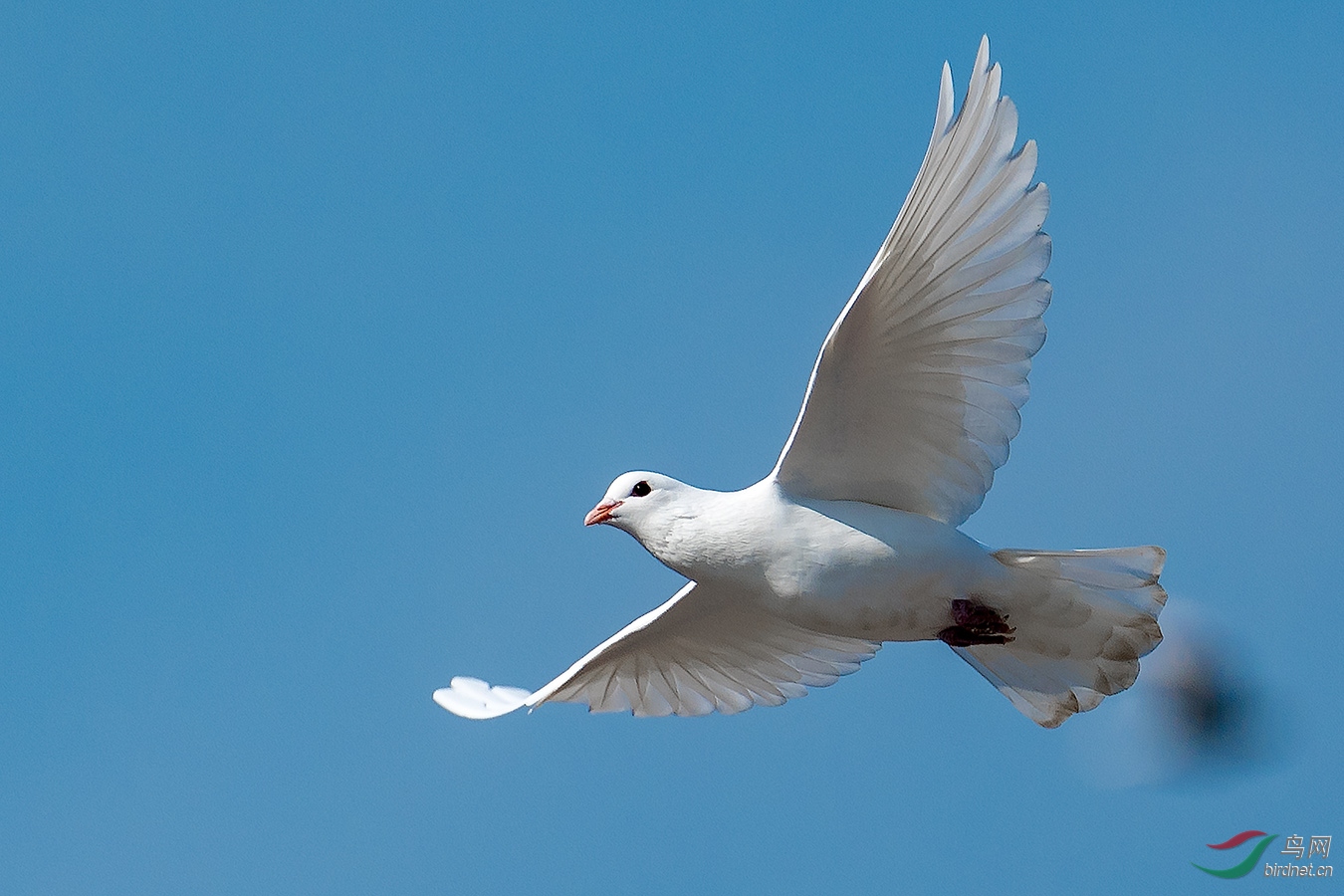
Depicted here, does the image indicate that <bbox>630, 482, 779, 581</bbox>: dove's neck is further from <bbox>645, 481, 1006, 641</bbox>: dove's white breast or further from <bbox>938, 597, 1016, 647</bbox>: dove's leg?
<bbox>938, 597, 1016, 647</bbox>: dove's leg

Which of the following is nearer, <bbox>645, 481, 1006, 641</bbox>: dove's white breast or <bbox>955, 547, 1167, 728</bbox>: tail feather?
<bbox>955, 547, 1167, 728</bbox>: tail feather

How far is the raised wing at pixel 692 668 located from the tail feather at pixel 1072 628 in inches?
67.9

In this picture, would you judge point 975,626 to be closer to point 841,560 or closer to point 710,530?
point 841,560

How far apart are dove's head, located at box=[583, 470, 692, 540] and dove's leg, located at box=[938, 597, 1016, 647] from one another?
2016mm

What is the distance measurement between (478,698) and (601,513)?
2296 mm

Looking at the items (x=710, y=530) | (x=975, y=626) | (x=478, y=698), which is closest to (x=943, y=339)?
(x=975, y=626)

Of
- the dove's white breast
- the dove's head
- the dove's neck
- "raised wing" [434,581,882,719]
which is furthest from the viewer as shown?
"raised wing" [434,581,882,719]

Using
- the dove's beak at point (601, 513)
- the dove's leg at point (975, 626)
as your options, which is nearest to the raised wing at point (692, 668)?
the dove's beak at point (601, 513)

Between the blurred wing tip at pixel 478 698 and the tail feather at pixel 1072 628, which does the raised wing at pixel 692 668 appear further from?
the tail feather at pixel 1072 628

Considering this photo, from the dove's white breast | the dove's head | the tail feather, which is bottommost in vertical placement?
the tail feather

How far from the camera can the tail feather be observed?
1023 cm

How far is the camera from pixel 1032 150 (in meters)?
9.16

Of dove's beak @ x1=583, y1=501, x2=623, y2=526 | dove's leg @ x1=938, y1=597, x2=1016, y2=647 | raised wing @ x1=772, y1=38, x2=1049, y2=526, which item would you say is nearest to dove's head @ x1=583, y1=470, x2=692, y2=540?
dove's beak @ x1=583, y1=501, x2=623, y2=526

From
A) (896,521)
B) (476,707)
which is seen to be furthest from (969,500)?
(476,707)
